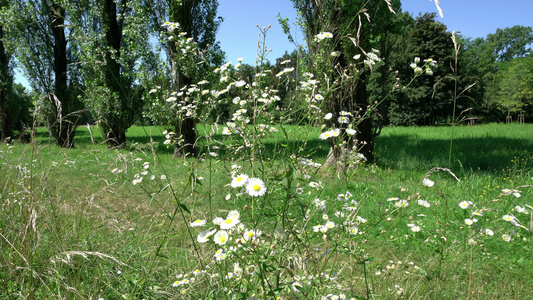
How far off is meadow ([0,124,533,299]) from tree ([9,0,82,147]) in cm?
875

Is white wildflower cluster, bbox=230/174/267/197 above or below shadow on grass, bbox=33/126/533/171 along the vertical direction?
above

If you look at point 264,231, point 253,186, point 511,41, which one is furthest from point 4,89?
point 511,41

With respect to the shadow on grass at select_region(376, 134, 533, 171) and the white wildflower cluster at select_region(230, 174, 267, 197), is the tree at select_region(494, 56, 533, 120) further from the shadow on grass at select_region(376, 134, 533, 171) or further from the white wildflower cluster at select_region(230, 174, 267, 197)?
the white wildflower cluster at select_region(230, 174, 267, 197)

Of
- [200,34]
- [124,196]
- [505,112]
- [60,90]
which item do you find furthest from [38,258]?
[505,112]

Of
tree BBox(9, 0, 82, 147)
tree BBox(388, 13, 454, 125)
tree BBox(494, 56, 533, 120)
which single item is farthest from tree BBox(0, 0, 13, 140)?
tree BBox(494, 56, 533, 120)

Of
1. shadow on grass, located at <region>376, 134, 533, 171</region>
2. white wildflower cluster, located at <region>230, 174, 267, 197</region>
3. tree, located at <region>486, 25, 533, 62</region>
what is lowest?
shadow on grass, located at <region>376, 134, 533, 171</region>

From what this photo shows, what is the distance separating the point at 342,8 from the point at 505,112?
114 feet

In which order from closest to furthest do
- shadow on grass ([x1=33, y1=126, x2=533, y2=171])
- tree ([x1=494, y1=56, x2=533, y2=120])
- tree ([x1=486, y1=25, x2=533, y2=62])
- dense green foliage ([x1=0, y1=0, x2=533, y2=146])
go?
dense green foliage ([x1=0, y1=0, x2=533, y2=146]) → shadow on grass ([x1=33, y1=126, x2=533, y2=171]) → tree ([x1=494, y1=56, x2=533, y2=120]) → tree ([x1=486, y1=25, x2=533, y2=62])

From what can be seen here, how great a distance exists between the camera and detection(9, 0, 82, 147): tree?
1216cm

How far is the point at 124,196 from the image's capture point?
4949 millimetres

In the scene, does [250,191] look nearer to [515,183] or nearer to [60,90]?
[515,183]

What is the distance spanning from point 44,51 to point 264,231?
1388 cm

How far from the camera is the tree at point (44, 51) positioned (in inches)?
479

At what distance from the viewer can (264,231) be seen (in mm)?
2680
